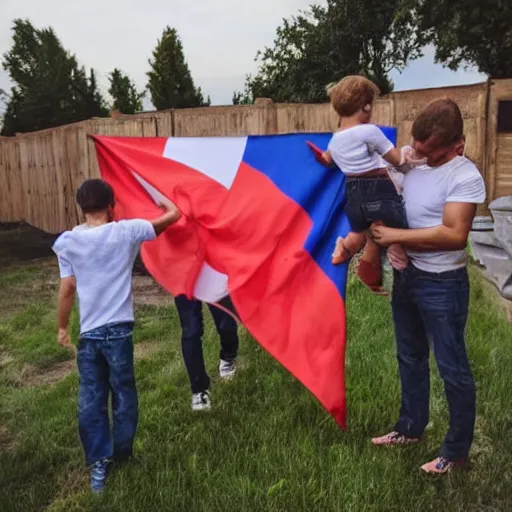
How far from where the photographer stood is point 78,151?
10445mm

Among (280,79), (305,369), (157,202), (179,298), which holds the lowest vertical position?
(305,369)

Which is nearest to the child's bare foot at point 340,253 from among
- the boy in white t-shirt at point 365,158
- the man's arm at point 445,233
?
the boy in white t-shirt at point 365,158

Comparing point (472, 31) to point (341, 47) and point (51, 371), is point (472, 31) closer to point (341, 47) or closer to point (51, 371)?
point (341, 47)

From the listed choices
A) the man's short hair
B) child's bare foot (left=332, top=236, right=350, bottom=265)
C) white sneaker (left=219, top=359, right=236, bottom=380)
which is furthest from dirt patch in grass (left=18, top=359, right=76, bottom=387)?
the man's short hair

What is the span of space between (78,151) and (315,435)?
318 inches

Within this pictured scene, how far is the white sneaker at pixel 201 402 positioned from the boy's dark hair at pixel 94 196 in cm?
151

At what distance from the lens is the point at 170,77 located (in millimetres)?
31281

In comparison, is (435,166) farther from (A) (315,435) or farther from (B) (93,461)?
(B) (93,461)

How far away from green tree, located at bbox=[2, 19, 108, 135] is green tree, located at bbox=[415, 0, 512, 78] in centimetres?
1752

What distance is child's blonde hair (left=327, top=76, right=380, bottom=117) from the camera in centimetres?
297

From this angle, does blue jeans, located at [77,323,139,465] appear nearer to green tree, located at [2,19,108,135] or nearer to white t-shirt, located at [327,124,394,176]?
white t-shirt, located at [327,124,394,176]

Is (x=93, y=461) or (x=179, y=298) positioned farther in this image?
(x=179, y=298)

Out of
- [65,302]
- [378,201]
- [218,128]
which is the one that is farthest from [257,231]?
[218,128]

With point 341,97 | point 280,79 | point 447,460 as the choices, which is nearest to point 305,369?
point 447,460
